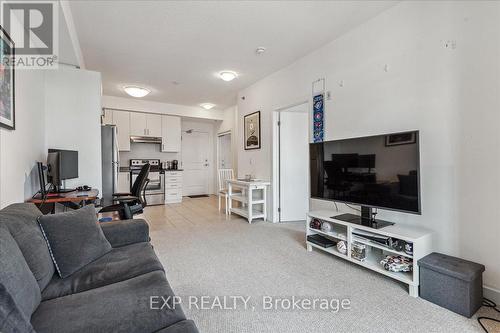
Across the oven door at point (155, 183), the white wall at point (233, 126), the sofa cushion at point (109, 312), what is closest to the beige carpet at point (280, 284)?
the sofa cushion at point (109, 312)

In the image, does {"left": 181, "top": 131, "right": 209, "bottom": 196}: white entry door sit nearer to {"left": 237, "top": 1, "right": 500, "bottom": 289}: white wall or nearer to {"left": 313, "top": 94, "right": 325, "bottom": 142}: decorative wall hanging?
{"left": 313, "top": 94, "right": 325, "bottom": 142}: decorative wall hanging

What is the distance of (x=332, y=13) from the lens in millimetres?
2531

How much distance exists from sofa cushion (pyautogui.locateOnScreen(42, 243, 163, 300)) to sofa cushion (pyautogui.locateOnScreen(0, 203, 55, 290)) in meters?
0.08

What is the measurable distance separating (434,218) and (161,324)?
91.5 inches

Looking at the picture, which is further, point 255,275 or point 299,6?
point 299,6

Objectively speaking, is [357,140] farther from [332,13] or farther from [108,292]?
[108,292]

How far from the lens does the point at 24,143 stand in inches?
94.0

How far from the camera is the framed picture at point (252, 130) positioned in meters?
4.61

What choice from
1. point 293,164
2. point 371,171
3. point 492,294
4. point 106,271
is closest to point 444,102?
point 371,171

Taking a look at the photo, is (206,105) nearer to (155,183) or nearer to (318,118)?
(155,183)

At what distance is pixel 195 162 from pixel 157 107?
6.95 ft

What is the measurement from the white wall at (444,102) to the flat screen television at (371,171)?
12.0 inches

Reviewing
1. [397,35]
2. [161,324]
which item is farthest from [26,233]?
[397,35]

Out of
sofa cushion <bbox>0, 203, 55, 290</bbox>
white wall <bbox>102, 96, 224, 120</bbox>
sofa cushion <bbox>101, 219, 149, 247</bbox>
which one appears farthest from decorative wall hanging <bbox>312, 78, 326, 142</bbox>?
white wall <bbox>102, 96, 224, 120</bbox>
